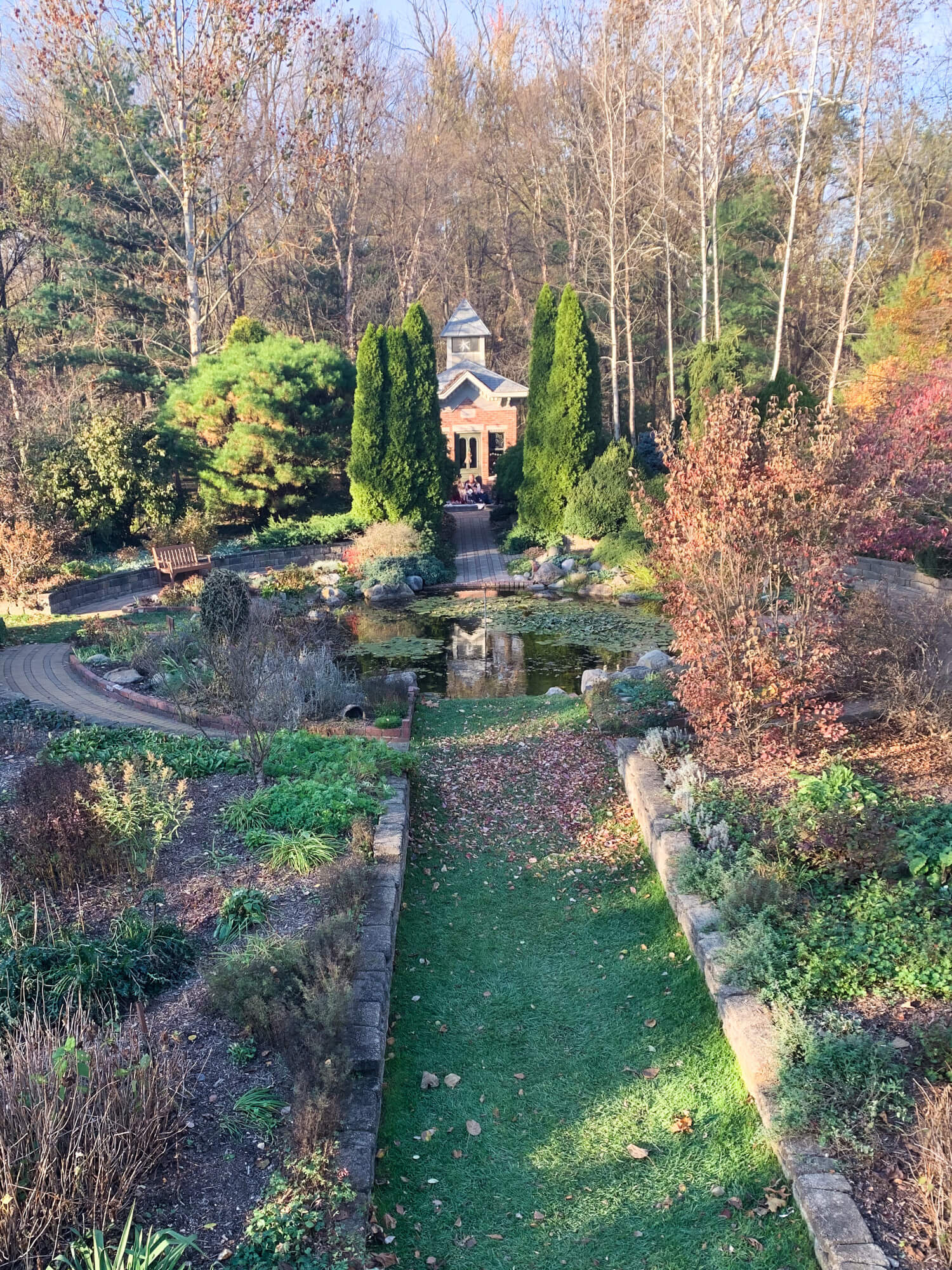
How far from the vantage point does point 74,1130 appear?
3.01 metres

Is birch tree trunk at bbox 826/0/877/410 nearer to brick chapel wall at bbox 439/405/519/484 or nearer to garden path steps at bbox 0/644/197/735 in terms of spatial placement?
brick chapel wall at bbox 439/405/519/484

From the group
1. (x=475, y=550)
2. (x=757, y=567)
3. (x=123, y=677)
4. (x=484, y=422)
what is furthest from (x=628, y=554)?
(x=484, y=422)

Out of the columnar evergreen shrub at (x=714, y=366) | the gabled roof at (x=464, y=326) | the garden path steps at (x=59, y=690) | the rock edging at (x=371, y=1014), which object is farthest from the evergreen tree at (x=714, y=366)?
the rock edging at (x=371, y=1014)

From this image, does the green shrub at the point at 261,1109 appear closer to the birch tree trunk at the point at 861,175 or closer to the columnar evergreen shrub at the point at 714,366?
the columnar evergreen shrub at the point at 714,366

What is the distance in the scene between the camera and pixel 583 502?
20594 millimetres

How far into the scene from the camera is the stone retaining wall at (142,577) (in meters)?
15.6

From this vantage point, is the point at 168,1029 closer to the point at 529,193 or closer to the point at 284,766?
the point at 284,766

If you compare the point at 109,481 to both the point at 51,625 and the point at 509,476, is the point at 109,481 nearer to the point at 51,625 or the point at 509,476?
the point at 51,625

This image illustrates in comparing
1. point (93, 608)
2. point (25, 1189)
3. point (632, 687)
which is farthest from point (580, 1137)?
point (93, 608)

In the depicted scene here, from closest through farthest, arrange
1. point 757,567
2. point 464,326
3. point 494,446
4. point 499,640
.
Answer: point 757,567 → point 499,640 → point 494,446 → point 464,326

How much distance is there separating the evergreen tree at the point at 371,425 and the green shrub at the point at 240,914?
1684 centimetres

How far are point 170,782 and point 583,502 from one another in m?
15.1

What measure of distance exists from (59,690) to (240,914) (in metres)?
7.11

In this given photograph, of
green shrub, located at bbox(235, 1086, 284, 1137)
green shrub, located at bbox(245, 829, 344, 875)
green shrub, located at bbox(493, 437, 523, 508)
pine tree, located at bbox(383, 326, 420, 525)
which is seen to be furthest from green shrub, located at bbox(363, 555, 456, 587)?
green shrub, located at bbox(235, 1086, 284, 1137)
